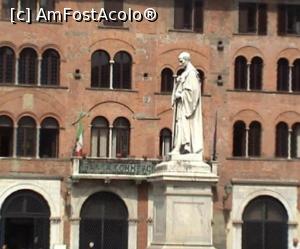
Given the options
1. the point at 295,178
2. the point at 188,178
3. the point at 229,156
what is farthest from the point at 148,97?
the point at 188,178

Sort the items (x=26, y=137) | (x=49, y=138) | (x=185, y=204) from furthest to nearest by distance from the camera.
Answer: (x=49, y=138)
(x=26, y=137)
(x=185, y=204)

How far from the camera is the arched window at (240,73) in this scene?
5231cm

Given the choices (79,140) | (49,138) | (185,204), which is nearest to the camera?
(185,204)

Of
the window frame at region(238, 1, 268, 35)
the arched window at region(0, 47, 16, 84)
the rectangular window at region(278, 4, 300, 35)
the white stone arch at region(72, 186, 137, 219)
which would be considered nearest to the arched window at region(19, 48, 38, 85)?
the arched window at region(0, 47, 16, 84)

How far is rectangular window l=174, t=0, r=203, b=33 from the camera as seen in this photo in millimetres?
52031

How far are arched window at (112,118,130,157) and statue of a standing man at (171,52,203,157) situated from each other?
26.5 metres

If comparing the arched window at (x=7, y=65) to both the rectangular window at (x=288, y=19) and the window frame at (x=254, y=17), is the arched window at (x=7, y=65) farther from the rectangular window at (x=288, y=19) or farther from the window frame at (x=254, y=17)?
the rectangular window at (x=288, y=19)

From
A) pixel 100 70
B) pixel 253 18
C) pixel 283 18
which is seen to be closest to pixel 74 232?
pixel 100 70

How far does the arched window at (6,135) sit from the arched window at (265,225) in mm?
11888

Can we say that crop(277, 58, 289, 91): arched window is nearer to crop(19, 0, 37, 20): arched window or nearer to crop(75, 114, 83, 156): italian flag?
crop(75, 114, 83, 156): italian flag

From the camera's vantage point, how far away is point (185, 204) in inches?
917

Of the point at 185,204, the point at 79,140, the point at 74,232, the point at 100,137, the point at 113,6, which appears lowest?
the point at 74,232

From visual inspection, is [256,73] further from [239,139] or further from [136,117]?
[136,117]

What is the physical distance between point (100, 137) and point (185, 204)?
27.5 m
